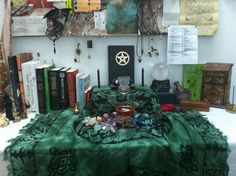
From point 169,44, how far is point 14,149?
104 centimetres

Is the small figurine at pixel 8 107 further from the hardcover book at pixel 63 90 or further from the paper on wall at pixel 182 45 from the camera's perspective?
the paper on wall at pixel 182 45

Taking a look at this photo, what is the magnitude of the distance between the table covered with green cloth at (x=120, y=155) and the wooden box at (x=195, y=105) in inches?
13.2


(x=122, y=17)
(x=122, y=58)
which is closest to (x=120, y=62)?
(x=122, y=58)

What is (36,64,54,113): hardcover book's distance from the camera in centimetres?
145

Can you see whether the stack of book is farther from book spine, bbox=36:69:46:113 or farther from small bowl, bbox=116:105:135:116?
small bowl, bbox=116:105:135:116

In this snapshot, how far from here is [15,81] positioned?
4.74ft

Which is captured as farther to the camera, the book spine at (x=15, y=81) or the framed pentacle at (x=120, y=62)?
the framed pentacle at (x=120, y=62)

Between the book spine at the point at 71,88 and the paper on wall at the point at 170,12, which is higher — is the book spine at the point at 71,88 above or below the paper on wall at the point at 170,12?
below

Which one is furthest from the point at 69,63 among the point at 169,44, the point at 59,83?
the point at 169,44

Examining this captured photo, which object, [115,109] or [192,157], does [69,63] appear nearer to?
[115,109]

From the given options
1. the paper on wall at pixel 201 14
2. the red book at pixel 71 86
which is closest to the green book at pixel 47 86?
the red book at pixel 71 86

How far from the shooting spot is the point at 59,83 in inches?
58.3

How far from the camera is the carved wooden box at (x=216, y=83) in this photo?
1.47m

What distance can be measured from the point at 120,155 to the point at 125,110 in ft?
0.99
